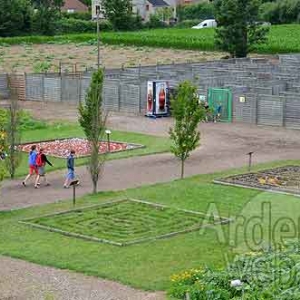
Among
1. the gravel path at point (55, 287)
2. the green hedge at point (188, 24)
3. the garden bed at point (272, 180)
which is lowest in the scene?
the gravel path at point (55, 287)

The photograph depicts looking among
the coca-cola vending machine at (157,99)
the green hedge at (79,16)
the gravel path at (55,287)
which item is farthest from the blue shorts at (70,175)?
the green hedge at (79,16)

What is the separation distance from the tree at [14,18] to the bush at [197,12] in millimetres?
37911

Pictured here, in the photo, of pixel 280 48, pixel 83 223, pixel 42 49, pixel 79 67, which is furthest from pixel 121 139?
pixel 42 49

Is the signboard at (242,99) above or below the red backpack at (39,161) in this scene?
above

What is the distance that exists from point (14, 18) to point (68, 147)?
68.7 m

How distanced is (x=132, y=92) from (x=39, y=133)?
7874 millimetres

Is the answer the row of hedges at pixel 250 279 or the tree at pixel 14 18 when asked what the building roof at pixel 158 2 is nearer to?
the tree at pixel 14 18

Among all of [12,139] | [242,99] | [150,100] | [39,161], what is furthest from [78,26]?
[39,161]

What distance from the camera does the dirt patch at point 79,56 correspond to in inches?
2876

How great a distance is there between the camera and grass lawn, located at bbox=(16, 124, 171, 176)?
33.5 metres

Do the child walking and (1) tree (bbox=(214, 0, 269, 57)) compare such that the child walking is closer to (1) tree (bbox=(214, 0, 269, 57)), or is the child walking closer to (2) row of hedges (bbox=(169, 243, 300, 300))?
(2) row of hedges (bbox=(169, 243, 300, 300))

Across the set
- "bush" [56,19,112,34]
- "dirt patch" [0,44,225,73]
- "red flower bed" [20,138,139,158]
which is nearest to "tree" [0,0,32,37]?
"dirt patch" [0,44,225,73]

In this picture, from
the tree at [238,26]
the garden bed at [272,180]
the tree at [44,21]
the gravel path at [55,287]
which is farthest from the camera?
the tree at [44,21]

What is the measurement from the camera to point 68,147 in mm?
36500
